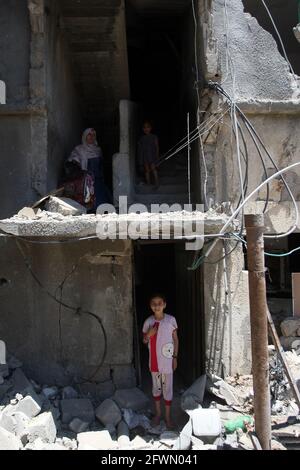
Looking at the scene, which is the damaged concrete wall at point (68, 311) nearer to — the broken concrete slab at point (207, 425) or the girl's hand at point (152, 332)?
the girl's hand at point (152, 332)

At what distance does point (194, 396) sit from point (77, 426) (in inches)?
66.7

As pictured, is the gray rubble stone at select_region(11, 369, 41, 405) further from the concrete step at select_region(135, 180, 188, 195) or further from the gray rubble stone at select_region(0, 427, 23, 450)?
the concrete step at select_region(135, 180, 188, 195)

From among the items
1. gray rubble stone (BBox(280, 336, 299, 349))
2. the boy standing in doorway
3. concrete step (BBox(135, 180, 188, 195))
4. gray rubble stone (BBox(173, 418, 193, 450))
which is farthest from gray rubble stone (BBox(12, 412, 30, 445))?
concrete step (BBox(135, 180, 188, 195))

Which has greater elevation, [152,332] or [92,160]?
[92,160]

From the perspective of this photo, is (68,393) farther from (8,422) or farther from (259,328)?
(259,328)

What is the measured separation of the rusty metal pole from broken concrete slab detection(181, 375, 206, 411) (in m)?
1.62

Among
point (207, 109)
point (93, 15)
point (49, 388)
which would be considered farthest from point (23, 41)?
point (49, 388)

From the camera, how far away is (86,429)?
6562mm

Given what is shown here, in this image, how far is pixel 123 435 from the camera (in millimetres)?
6371

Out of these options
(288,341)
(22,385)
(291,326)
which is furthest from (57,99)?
(288,341)

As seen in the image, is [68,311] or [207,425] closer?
[207,425]

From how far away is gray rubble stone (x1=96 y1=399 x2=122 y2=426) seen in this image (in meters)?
6.66

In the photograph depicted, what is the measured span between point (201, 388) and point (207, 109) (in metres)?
4.30

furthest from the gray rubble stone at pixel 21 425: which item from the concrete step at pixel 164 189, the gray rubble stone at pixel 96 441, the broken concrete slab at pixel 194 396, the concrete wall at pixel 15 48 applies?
the concrete wall at pixel 15 48
